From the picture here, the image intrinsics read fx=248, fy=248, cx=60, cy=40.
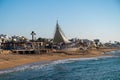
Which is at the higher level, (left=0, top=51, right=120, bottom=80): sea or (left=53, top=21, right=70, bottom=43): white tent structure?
(left=53, top=21, right=70, bottom=43): white tent structure

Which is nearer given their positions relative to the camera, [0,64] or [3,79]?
[3,79]

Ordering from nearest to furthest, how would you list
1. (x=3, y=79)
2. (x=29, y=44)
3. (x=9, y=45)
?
(x=3, y=79) < (x=9, y=45) < (x=29, y=44)

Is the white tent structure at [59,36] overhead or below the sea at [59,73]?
overhead

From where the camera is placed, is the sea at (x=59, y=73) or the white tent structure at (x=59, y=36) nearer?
the sea at (x=59, y=73)

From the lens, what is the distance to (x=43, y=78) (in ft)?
78.2

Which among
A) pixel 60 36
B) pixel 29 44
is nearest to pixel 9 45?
pixel 29 44

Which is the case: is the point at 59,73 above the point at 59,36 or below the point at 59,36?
below

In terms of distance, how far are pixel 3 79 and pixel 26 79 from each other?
2081mm

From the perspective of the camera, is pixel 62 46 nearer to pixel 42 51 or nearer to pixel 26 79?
pixel 42 51

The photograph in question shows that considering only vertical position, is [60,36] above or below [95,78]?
above

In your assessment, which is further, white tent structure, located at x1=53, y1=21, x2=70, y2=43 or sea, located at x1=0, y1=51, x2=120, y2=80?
white tent structure, located at x1=53, y1=21, x2=70, y2=43

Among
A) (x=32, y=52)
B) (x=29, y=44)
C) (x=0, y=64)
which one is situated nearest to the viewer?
(x=0, y=64)

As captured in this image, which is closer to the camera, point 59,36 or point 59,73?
point 59,73

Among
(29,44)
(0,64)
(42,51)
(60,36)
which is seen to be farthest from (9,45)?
(0,64)
